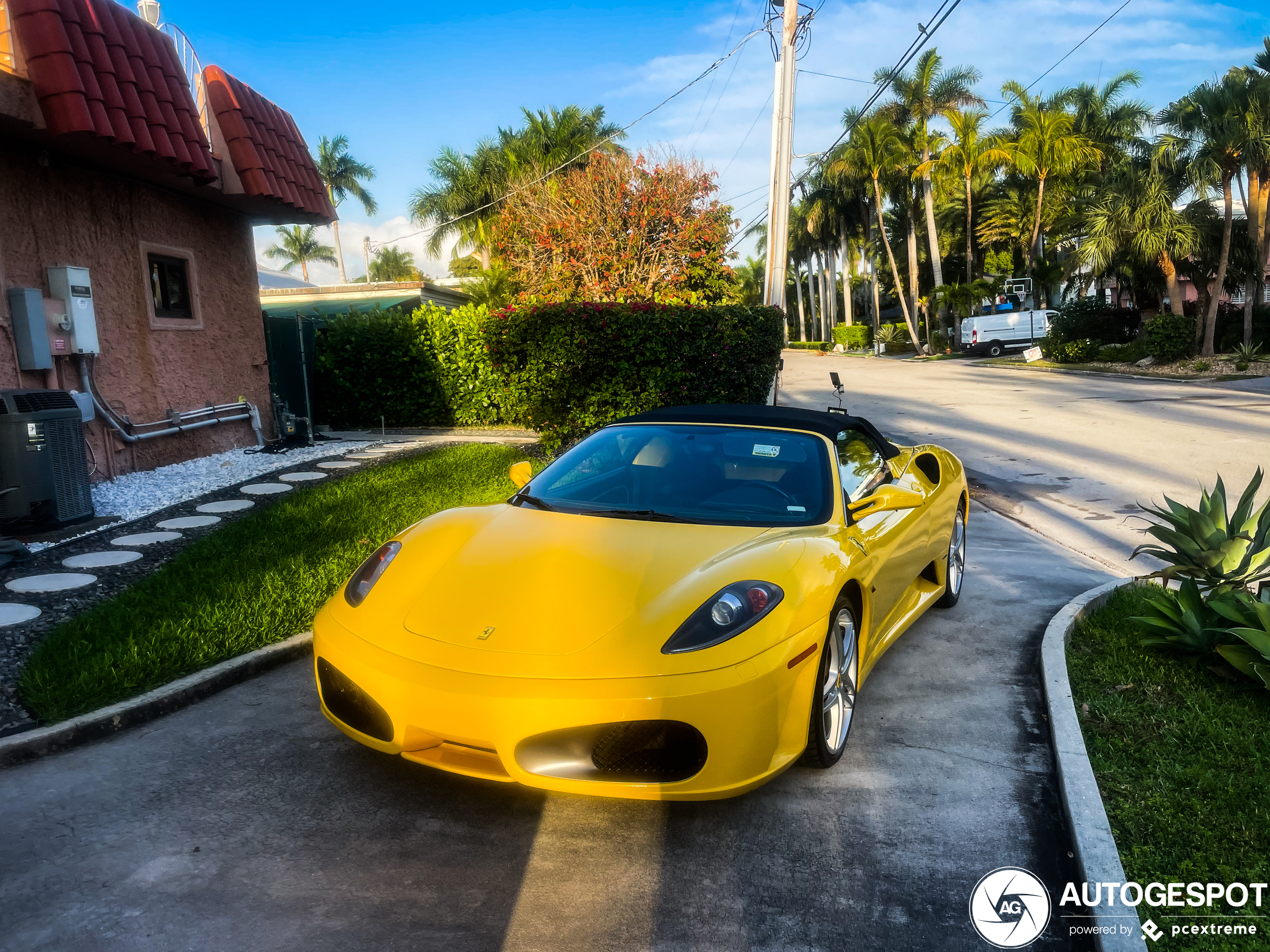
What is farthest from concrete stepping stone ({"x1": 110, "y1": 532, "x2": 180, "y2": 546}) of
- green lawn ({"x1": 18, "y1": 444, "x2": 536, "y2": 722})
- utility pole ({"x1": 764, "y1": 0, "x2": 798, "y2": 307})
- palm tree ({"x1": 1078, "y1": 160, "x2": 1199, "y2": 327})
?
palm tree ({"x1": 1078, "y1": 160, "x2": 1199, "y2": 327})

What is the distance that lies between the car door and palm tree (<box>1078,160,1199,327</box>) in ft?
93.5

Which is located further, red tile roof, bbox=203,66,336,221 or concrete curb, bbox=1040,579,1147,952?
red tile roof, bbox=203,66,336,221

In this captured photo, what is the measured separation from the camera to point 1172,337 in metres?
27.2

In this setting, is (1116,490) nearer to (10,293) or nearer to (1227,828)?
(1227,828)

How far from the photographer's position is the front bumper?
8.80ft

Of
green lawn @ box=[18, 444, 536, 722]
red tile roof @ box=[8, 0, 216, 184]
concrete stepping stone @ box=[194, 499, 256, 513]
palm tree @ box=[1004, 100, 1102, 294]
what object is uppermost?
palm tree @ box=[1004, 100, 1102, 294]

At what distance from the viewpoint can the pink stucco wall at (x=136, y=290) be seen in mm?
7855

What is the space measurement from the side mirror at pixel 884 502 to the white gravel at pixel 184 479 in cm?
608

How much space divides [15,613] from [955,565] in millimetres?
5361

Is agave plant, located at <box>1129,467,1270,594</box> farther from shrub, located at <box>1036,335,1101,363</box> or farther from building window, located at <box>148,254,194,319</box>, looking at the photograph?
shrub, located at <box>1036,335,1101,363</box>

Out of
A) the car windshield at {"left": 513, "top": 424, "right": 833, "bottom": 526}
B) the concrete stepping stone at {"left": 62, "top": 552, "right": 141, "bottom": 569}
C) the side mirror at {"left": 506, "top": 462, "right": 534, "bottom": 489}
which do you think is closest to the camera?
the car windshield at {"left": 513, "top": 424, "right": 833, "bottom": 526}

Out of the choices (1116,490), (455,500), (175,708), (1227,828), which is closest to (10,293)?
(455,500)

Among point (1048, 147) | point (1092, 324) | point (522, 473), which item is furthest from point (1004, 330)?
point (522, 473)

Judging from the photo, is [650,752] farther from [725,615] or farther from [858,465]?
[858,465]
